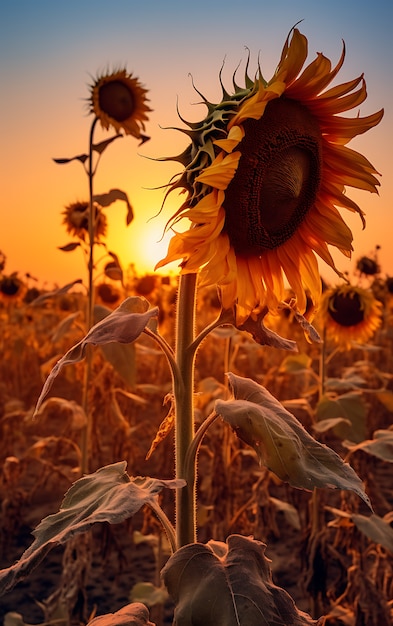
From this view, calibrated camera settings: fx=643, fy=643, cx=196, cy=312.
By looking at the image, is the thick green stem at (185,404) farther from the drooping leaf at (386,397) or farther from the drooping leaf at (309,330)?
the drooping leaf at (386,397)

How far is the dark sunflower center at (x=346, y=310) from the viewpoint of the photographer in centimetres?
354

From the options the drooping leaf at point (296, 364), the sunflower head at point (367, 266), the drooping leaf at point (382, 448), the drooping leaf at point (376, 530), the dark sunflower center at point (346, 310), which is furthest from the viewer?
the sunflower head at point (367, 266)

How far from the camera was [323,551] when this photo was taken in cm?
232

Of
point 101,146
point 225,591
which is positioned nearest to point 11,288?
point 101,146

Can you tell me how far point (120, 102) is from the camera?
3160mm

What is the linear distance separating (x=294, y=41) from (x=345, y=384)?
213 cm

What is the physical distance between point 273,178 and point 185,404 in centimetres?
40

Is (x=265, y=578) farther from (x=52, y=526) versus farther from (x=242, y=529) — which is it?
(x=242, y=529)

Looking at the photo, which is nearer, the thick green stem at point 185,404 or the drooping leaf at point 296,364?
the thick green stem at point 185,404

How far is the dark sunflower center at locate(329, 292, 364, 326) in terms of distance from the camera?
11.6ft

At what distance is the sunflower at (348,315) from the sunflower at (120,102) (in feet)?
4.54

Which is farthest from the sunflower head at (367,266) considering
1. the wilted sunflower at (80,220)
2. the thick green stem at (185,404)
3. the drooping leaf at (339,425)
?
the thick green stem at (185,404)

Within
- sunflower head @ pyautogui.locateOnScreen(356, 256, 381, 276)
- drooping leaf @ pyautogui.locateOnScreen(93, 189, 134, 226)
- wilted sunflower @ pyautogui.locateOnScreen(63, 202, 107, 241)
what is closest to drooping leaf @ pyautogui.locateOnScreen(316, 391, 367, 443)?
drooping leaf @ pyautogui.locateOnScreen(93, 189, 134, 226)

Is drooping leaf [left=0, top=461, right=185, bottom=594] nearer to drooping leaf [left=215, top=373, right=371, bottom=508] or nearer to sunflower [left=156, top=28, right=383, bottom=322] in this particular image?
drooping leaf [left=215, top=373, right=371, bottom=508]
